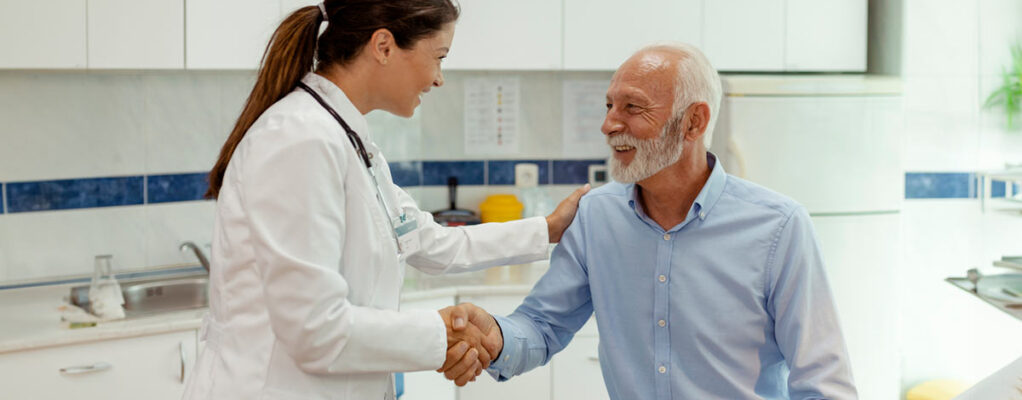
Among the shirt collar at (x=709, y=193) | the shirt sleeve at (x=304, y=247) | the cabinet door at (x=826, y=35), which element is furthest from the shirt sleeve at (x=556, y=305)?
the cabinet door at (x=826, y=35)

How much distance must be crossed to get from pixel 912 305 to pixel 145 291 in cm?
280

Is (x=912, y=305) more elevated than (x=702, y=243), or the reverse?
(x=702, y=243)

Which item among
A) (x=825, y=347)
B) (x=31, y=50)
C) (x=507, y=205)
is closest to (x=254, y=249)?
(x=825, y=347)

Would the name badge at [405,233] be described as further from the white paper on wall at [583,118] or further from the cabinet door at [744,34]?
the white paper on wall at [583,118]

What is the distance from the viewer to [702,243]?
6.02 feet

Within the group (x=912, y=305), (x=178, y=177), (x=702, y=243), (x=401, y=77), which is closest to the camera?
(x=401, y=77)

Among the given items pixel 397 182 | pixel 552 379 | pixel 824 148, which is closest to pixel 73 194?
pixel 397 182

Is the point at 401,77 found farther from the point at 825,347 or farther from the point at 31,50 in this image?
the point at 31,50

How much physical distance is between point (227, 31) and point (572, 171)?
1.50 metres

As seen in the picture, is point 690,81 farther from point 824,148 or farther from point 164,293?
point 164,293

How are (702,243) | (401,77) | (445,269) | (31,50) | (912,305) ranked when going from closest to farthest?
1. (401,77)
2. (702,243)
3. (445,269)
4. (31,50)
5. (912,305)

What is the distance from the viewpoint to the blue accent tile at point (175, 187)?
333 centimetres

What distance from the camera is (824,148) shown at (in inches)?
136

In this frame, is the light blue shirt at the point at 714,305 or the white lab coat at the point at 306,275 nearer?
the white lab coat at the point at 306,275
